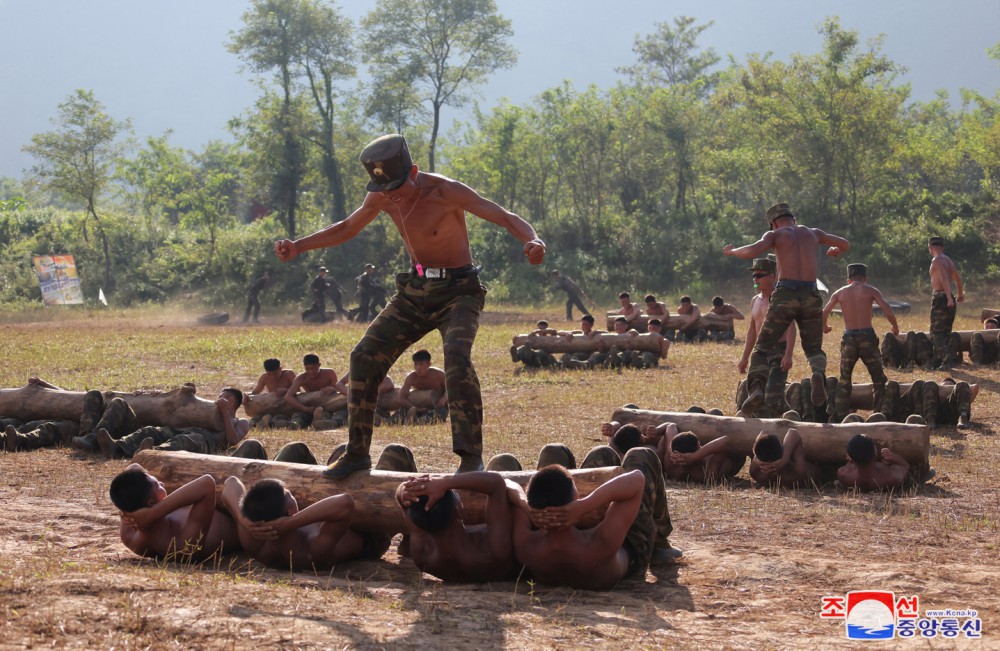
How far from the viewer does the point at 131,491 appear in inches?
223

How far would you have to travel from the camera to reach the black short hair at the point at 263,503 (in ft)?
18.1

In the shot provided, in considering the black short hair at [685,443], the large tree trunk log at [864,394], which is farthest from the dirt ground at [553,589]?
the large tree trunk log at [864,394]

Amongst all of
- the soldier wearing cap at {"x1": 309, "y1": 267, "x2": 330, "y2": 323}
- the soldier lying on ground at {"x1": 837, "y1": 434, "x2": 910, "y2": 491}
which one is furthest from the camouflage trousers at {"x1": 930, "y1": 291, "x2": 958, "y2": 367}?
the soldier wearing cap at {"x1": 309, "y1": 267, "x2": 330, "y2": 323}

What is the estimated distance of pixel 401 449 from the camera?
641 centimetres

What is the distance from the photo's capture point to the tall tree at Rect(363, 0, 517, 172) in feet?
156

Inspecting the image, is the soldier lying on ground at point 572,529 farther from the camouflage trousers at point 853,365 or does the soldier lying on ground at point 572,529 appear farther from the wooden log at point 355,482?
the camouflage trousers at point 853,365

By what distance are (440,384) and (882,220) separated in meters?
29.6

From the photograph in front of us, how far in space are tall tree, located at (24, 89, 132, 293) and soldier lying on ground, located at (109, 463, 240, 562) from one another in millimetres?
42446

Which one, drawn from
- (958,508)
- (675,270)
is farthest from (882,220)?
(958,508)

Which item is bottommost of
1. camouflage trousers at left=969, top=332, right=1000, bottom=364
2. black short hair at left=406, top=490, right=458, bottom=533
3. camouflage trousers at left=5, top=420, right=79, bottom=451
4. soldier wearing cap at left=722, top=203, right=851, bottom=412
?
camouflage trousers at left=5, top=420, right=79, bottom=451

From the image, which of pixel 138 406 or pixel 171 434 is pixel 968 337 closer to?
pixel 171 434

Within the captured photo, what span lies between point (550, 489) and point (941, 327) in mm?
A: 12642

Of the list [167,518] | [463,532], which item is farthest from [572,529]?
[167,518]

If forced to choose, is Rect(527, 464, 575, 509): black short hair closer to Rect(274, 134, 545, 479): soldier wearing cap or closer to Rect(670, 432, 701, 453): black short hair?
Rect(274, 134, 545, 479): soldier wearing cap
